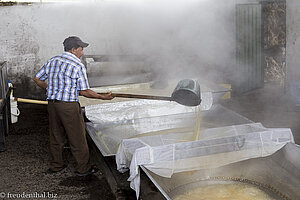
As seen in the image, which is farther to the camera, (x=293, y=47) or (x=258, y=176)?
(x=293, y=47)

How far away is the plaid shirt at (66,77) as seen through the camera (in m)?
3.91

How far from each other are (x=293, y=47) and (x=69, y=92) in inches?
181

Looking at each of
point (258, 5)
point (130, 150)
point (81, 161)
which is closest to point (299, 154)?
point (130, 150)

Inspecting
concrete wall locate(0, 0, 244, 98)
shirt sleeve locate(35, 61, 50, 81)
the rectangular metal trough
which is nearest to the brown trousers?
shirt sleeve locate(35, 61, 50, 81)

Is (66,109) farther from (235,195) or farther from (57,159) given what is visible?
(235,195)

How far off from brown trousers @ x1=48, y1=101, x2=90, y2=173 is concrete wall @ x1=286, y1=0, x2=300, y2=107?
4.08 m

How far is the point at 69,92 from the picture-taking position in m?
3.99

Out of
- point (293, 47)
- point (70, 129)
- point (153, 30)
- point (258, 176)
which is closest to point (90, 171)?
point (70, 129)

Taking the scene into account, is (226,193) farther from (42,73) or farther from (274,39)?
(274,39)

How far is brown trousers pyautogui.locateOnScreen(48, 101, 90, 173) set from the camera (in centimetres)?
404

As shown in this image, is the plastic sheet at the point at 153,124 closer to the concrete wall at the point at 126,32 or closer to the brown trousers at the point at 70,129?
the brown trousers at the point at 70,129

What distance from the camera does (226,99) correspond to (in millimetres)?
7711

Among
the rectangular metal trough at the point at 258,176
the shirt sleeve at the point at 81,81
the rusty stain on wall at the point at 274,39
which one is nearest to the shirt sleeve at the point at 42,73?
the shirt sleeve at the point at 81,81

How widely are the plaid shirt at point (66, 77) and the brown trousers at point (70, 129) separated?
0.10 metres
